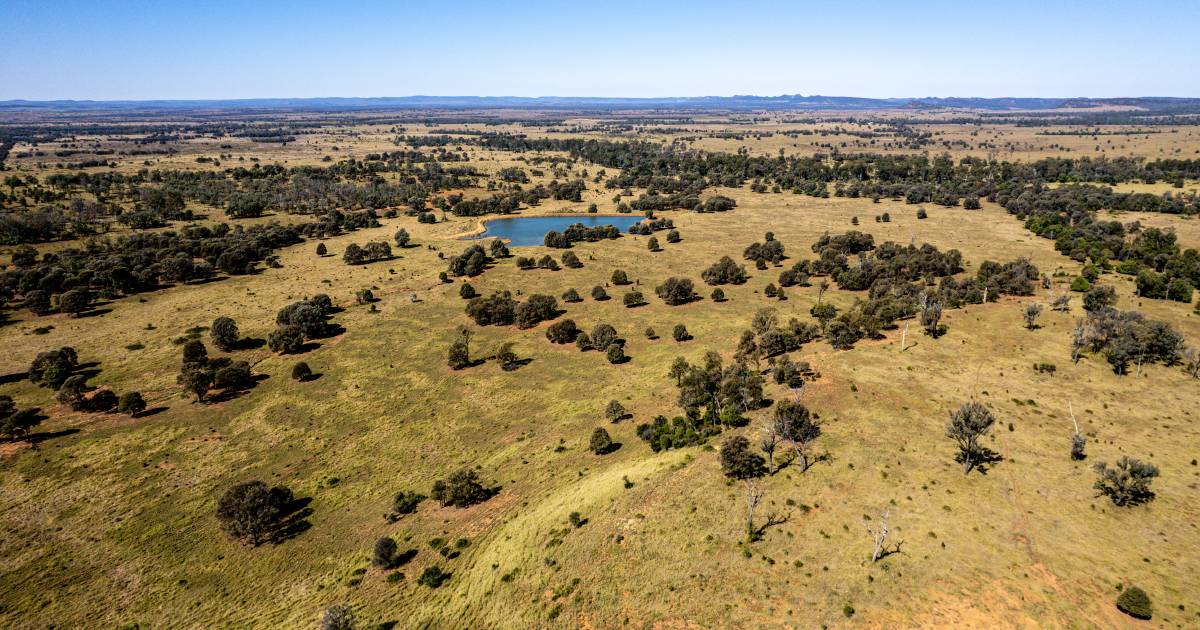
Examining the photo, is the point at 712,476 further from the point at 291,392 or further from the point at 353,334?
the point at 353,334

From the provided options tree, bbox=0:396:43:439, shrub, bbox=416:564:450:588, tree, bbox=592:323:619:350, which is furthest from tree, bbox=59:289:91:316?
shrub, bbox=416:564:450:588

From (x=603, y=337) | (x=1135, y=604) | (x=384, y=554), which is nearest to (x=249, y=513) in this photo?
(x=384, y=554)

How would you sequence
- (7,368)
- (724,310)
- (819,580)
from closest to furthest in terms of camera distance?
(819,580), (7,368), (724,310)

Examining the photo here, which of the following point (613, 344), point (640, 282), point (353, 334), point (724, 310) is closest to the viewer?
point (613, 344)

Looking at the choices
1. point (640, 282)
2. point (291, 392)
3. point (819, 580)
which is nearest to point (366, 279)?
point (291, 392)

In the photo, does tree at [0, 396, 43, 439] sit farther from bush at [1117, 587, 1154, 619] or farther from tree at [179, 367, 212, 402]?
bush at [1117, 587, 1154, 619]

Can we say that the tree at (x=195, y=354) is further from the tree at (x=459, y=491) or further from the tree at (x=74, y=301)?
the tree at (x=459, y=491)

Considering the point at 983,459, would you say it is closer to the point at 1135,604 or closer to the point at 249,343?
the point at 1135,604
